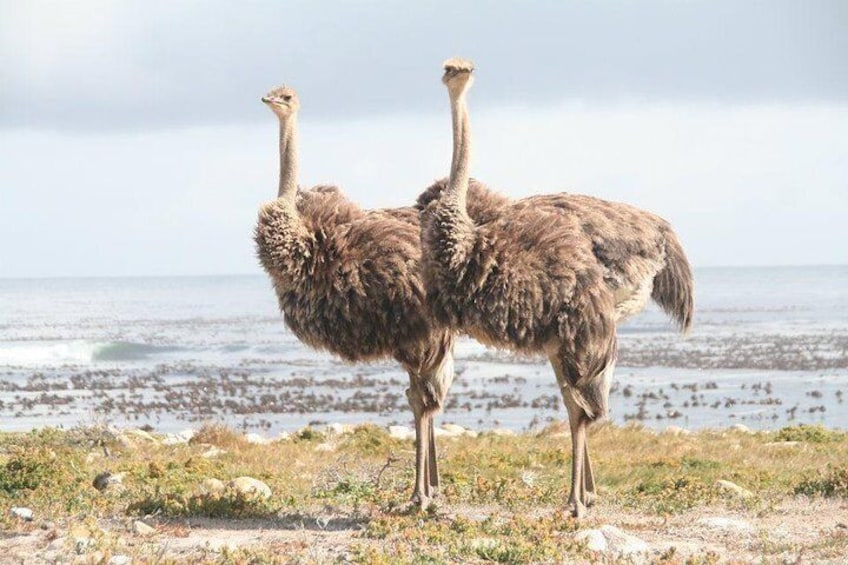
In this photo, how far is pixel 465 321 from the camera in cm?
813

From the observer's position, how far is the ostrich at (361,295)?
852cm

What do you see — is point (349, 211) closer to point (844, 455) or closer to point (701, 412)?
point (844, 455)

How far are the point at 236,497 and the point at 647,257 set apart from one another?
3.01 m

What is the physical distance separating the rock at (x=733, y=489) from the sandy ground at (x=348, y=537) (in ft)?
1.78

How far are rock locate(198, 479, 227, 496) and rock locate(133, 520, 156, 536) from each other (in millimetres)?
935

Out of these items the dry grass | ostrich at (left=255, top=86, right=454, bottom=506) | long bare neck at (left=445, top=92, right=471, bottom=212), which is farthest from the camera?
ostrich at (left=255, top=86, right=454, bottom=506)

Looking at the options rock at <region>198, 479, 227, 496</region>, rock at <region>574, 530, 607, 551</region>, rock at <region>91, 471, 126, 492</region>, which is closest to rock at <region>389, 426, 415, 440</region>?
rock at <region>198, 479, 227, 496</region>

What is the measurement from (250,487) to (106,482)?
3.30 feet

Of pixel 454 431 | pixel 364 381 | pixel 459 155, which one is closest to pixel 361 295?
pixel 459 155

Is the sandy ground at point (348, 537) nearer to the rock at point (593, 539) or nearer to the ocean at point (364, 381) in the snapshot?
the rock at point (593, 539)

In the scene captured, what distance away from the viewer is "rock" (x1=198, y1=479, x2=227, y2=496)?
8.89m

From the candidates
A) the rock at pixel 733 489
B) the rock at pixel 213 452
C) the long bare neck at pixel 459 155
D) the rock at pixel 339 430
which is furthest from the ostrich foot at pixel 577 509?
the rock at pixel 339 430

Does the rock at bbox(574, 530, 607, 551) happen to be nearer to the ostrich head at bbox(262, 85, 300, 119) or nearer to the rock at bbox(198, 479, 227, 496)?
the rock at bbox(198, 479, 227, 496)

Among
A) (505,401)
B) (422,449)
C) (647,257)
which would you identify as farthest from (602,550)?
(505,401)
